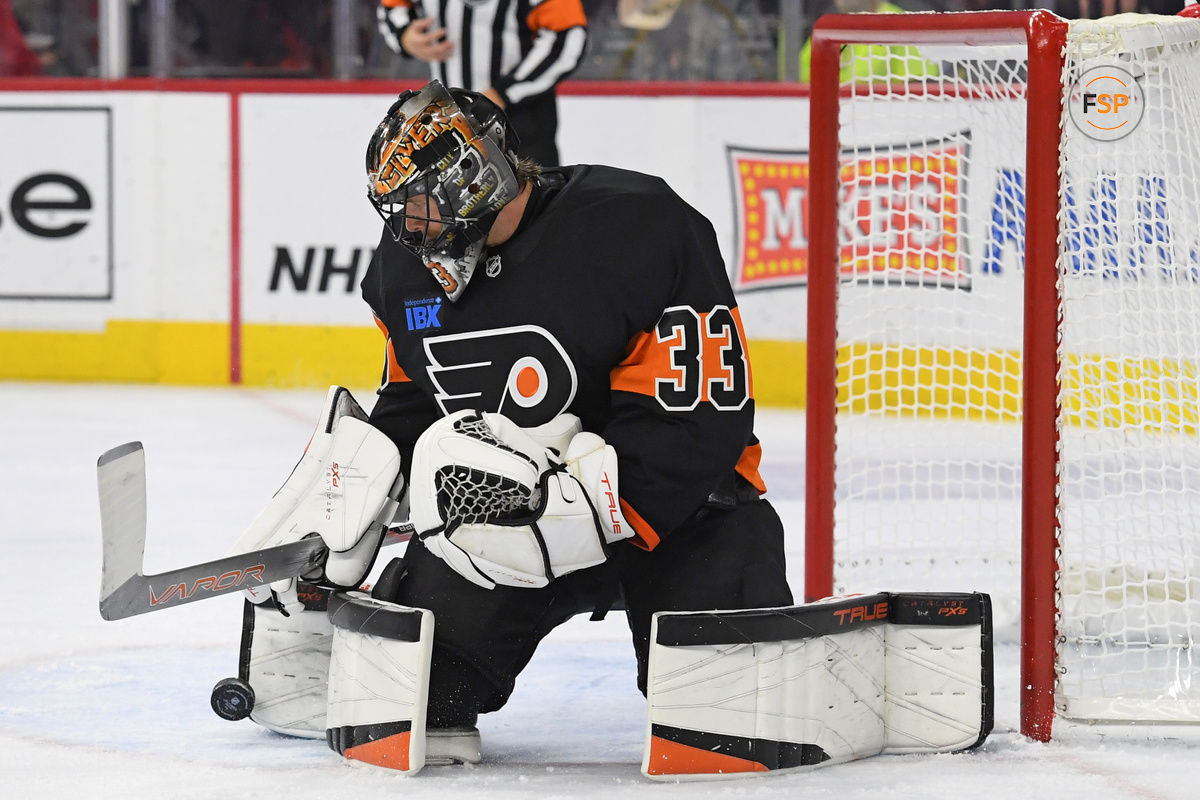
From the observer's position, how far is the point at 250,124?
5785 millimetres

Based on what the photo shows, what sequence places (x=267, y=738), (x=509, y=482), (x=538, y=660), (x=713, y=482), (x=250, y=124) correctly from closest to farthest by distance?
1. (x=509, y=482)
2. (x=713, y=482)
3. (x=267, y=738)
4. (x=538, y=660)
5. (x=250, y=124)

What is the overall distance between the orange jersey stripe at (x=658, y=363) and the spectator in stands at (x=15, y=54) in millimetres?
4606

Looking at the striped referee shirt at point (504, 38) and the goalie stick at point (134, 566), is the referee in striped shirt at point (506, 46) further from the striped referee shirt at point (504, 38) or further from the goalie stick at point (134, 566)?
the goalie stick at point (134, 566)

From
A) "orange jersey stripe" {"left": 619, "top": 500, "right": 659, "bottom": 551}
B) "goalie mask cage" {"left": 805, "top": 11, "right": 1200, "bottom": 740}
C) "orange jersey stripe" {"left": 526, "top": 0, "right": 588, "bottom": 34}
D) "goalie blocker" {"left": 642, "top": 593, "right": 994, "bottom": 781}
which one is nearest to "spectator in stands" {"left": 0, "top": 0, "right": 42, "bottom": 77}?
"orange jersey stripe" {"left": 526, "top": 0, "right": 588, "bottom": 34}

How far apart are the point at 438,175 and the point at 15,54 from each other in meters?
4.61

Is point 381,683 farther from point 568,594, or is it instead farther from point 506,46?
point 506,46

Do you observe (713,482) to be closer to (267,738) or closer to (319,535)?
(319,535)

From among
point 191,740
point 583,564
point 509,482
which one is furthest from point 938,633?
point 191,740

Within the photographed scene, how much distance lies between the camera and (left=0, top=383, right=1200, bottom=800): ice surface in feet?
6.08

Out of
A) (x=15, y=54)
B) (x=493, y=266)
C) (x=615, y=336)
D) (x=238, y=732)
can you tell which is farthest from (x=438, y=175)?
(x=15, y=54)

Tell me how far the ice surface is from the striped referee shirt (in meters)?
1.94

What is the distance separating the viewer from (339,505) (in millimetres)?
2035

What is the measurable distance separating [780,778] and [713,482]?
1.13 ft

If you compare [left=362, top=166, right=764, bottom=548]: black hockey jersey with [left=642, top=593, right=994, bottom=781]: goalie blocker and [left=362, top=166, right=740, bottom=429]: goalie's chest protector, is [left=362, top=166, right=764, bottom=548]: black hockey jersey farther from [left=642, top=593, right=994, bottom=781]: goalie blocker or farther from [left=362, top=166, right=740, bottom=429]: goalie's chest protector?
[left=642, top=593, right=994, bottom=781]: goalie blocker
